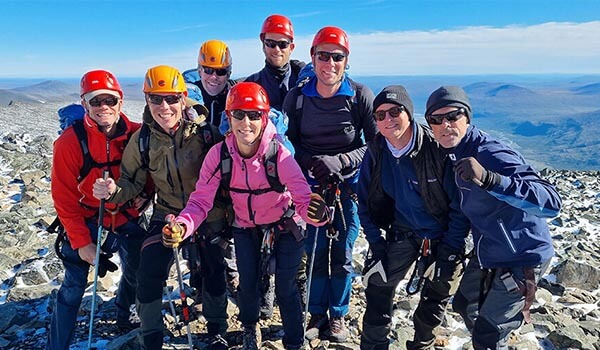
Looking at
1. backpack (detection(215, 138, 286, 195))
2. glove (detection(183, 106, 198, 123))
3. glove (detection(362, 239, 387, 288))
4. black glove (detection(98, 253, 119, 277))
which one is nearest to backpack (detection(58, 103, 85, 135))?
glove (detection(183, 106, 198, 123))

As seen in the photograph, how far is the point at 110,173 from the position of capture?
544 centimetres

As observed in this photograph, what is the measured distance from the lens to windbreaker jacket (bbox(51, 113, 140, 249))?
203 inches

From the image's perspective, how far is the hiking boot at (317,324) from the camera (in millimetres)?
6066

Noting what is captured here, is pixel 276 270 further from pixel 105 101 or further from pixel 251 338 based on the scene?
pixel 105 101

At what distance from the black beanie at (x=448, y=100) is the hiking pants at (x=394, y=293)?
1.59 metres

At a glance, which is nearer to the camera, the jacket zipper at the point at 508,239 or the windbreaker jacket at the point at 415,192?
the jacket zipper at the point at 508,239

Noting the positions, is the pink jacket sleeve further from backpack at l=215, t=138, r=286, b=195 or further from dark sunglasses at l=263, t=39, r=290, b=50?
dark sunglasses at l=263, t=39, r=290, b=50

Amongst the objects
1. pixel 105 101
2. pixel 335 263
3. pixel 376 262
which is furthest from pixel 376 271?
pixel 105 101

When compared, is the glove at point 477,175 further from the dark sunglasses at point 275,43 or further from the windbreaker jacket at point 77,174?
the windbreaker jacket at point 77,174

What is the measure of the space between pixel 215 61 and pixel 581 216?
15963mm

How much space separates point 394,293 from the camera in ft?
16.9

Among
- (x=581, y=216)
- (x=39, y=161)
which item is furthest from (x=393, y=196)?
(x=39, y=161)

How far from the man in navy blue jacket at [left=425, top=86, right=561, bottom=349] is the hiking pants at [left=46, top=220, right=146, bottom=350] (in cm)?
408

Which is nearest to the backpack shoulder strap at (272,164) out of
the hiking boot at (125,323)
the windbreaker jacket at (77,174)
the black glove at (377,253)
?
the black glove at (377,253)
